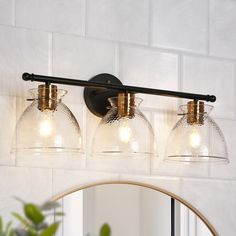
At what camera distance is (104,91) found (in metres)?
1.50

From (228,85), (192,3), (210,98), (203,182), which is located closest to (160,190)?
(203,182)

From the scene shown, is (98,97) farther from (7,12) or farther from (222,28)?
(222,28)

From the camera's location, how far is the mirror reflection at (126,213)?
144cm

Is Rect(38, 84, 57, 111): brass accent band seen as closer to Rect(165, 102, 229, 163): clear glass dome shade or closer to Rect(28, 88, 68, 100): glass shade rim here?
Rect(28, 88, 68, 100): glass shade rim

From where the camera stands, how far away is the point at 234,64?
68.1 inches

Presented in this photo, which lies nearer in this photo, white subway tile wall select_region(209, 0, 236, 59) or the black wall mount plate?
the black wall mount plate

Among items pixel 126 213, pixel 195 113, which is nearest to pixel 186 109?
pixel 195 113

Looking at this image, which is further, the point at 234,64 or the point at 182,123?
the point at 234,64

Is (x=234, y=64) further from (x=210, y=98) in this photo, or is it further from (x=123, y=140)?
(x=123, y=140)

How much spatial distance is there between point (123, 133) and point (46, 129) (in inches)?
6.7

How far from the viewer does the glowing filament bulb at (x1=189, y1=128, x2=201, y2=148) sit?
4.87ft

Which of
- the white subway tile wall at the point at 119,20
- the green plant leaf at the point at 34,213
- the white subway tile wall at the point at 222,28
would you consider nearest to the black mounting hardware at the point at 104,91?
the white subway tile wall at the point at 119,20

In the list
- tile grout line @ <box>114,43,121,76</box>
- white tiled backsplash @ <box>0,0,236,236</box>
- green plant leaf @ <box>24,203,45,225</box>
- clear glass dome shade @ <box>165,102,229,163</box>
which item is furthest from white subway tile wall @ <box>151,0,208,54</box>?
green plant leaf @ <box>24,203,45,225</box>

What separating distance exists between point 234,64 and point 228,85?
0.06m
